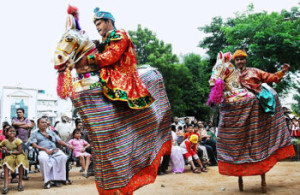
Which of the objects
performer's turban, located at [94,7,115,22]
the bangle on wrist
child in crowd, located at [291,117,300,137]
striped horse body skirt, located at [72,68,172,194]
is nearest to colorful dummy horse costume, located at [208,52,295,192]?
striped horse body skirt, located at [72,68,172,194]

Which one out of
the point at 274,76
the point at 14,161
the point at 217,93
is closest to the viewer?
the point at 217,93

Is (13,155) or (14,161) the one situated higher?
(13,155)

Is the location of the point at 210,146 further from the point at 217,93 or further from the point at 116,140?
the point at 116,140

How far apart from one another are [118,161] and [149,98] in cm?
88

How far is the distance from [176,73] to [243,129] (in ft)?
63.8

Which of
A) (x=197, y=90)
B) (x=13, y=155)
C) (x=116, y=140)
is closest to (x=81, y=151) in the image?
(x=13, y=155)

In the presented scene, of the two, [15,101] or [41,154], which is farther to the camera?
[15,101]

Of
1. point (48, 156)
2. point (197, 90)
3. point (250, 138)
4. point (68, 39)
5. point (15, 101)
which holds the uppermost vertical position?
point (68, 39)

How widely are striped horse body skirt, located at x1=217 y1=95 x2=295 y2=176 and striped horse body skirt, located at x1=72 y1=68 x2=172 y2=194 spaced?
1.86 meters

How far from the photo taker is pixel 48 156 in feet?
22.4

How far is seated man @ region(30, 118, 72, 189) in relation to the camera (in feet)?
21.7

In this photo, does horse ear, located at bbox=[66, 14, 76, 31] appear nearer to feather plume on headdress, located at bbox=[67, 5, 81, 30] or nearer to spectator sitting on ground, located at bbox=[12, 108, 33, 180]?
feather plume on headdress, located at bbox=[67, 5, 81, 30]

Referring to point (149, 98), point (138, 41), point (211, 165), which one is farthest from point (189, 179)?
point (138, 41)

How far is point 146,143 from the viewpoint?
376 cm
